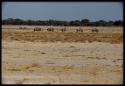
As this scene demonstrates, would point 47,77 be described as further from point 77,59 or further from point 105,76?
point 77,59

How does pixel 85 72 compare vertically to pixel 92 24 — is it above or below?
above

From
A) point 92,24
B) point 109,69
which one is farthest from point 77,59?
point 92,24

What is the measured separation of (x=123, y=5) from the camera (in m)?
5.65

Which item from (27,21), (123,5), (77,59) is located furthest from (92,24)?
(123,5)

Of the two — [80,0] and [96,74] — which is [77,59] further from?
[80,0]

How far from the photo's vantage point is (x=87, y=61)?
733 inches

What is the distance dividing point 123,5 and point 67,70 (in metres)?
9.45

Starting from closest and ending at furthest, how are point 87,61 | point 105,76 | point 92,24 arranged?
point 105,76 → point 87,61 → point 92,24

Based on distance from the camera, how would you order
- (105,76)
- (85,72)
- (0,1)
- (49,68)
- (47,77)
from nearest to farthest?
(0,1)
(47,77)
(105,76)
(85,72)
(49,68)

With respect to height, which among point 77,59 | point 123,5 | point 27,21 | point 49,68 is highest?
point 123,5

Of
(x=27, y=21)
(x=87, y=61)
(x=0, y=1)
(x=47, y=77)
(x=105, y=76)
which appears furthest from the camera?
(x=27, y=21)

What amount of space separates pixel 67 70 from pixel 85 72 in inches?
35.4

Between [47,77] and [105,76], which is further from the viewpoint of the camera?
[105,76]

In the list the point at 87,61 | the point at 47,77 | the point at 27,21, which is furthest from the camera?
the point at 27,21
